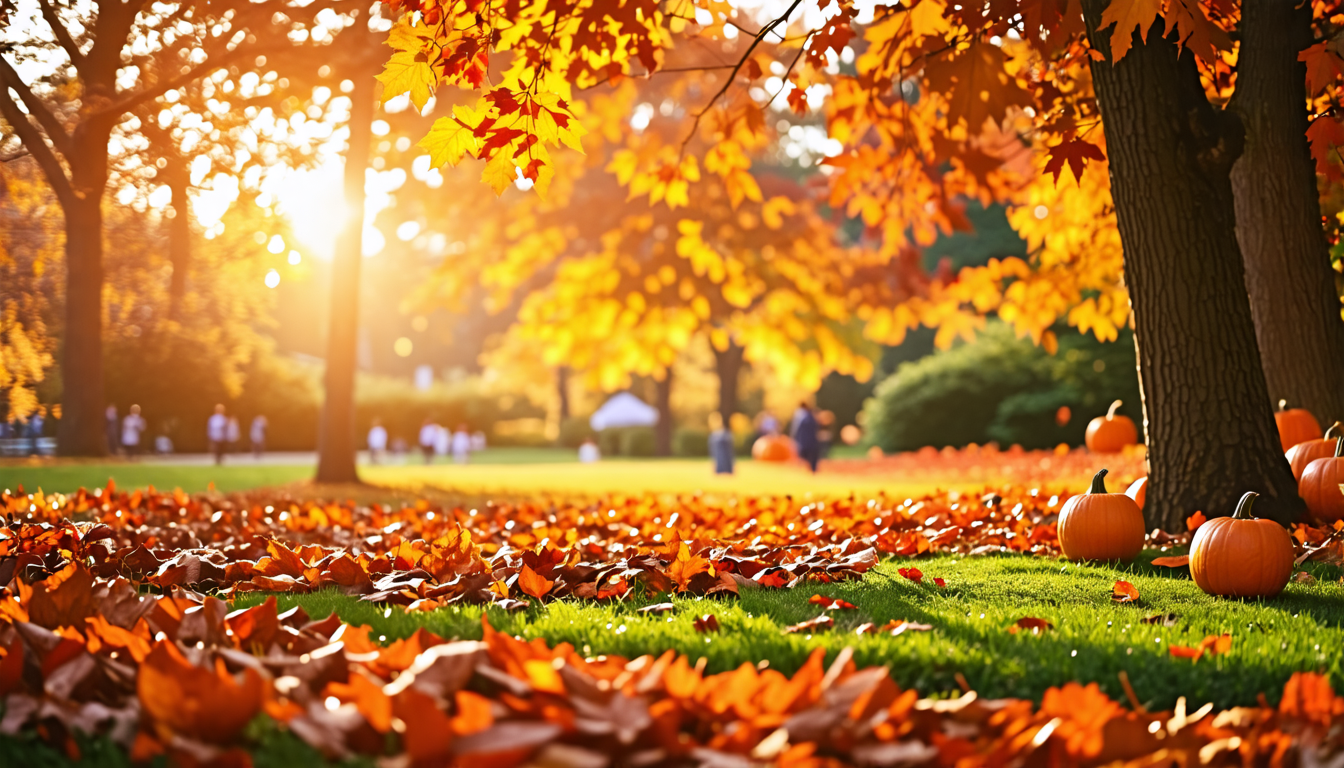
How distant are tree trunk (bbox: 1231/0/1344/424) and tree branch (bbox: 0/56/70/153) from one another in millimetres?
7743

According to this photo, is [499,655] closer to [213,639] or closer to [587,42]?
[213,639]

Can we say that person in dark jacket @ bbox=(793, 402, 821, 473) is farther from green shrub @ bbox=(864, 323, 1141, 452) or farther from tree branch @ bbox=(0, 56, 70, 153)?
tree branch @ bbox=(0, 56, 70, 153)

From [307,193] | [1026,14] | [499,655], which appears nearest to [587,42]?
[1026,14]

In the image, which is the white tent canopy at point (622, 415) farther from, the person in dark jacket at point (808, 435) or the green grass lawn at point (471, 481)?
the green grass lawn at point (471, 481)

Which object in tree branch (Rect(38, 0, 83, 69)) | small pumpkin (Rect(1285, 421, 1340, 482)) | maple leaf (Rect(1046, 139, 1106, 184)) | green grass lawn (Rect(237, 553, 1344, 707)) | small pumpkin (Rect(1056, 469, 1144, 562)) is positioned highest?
tree branch (Rect(38, 0, 83, 69))

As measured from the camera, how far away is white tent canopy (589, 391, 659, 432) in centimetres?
3775

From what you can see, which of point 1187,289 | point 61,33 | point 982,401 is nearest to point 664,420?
point 982,401

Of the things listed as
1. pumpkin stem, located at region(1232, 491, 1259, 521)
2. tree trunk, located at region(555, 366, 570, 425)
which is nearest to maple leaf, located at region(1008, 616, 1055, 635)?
pumpkin stem, located at region(1232, 491, 1259, 521)

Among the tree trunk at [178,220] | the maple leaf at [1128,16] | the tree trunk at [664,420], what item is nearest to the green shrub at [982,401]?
the tree trunk at [664,420]

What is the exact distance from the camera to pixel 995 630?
3.10m

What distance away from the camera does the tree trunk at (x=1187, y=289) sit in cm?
532

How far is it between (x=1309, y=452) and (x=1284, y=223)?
5.81 feet

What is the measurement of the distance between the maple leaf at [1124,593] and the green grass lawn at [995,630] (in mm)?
47

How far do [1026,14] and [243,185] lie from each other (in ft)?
21.3
